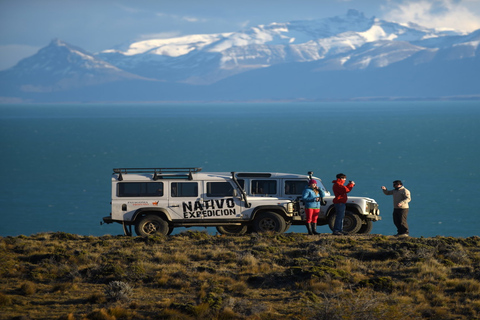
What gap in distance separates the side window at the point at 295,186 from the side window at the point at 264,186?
0.32 m

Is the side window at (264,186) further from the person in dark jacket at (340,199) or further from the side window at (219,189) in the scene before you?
the person in dark jacket at (340,199)

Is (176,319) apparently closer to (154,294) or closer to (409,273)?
(154,294)

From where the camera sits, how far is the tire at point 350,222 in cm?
1814

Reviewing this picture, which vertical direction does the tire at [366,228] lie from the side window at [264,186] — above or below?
Result: below

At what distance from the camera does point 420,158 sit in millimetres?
101250

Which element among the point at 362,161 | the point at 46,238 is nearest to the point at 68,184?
the point at 362,161

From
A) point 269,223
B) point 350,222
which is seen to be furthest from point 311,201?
point 350,222

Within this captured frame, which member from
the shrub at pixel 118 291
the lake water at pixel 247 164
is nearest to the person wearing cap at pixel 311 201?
the shrub at pixel 118 291

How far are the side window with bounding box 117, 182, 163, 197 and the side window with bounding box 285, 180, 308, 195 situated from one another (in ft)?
10.8

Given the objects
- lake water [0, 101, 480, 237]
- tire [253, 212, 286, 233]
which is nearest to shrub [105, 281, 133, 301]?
tire [253, 212, 286, 233]

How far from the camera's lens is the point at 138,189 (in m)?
17.6

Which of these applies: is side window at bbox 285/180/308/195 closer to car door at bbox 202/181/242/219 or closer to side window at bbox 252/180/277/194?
side window at bbox 252/180/277/194

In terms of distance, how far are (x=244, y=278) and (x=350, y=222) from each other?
223 inches

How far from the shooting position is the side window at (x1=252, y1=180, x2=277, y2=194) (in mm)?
18172
